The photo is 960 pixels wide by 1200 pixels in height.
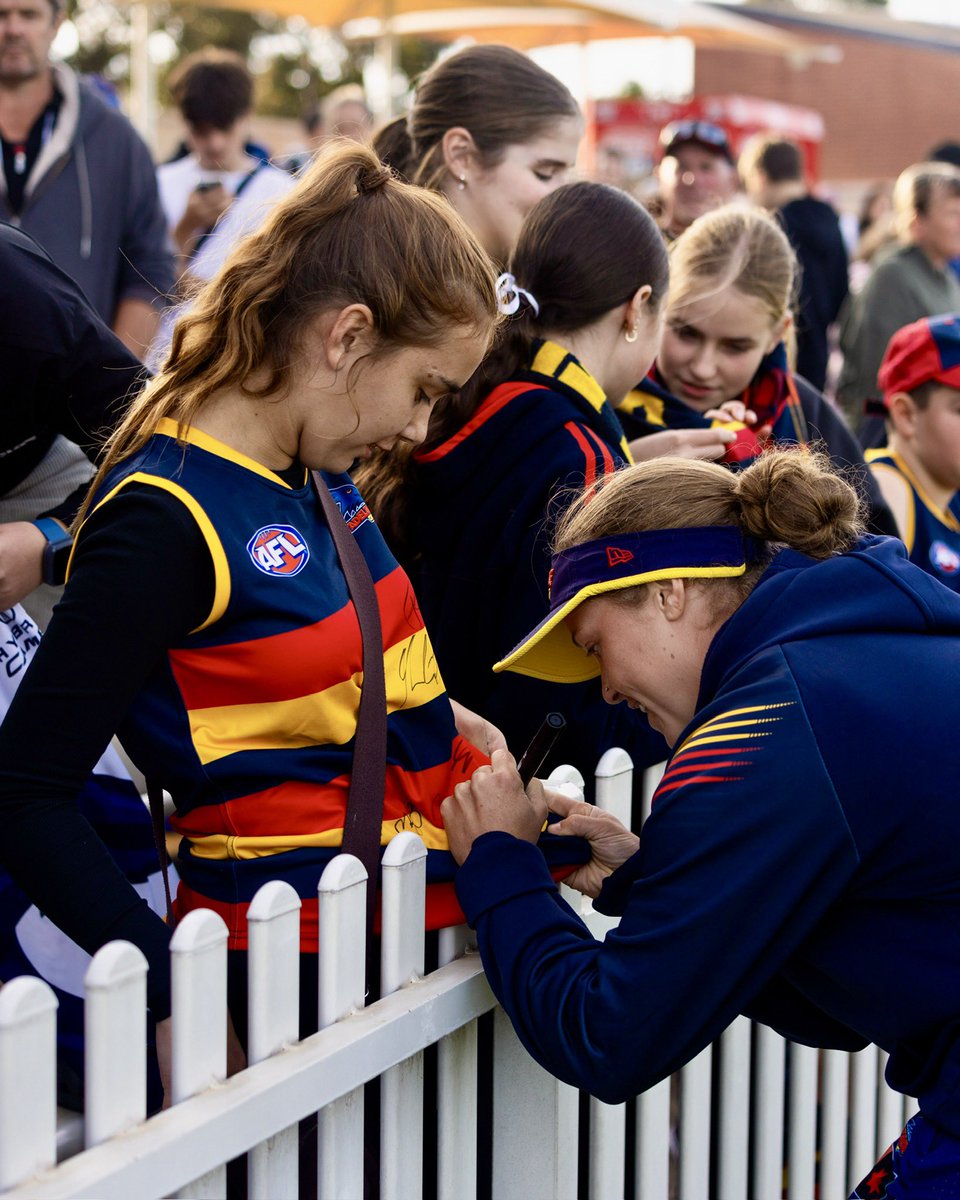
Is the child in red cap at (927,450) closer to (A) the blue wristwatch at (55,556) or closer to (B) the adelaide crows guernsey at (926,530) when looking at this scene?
(B) the adelaide crows guernsey at (926,530)

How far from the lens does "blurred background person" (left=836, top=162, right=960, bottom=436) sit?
21.8 feet

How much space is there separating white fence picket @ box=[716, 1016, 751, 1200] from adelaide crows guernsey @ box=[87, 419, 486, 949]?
0.99m

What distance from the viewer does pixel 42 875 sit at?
1.54m

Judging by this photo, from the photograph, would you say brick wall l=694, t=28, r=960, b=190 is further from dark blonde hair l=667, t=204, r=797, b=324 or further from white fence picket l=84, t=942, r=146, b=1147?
white fence picket l=84, t=942, r=146, b=1147

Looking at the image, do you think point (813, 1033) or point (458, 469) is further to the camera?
point (458, 469)

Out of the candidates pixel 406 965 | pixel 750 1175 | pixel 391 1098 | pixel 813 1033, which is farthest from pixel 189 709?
pixel 750 1175

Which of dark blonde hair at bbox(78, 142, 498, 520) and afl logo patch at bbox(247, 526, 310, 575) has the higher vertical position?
dark blonde hair at bbox(78, 142, 498, 520)

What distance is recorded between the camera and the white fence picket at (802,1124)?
106 inches

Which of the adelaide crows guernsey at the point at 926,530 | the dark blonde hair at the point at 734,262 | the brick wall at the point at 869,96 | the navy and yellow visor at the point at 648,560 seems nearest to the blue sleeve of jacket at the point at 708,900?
the navy and yellow visor at the point at 648,560

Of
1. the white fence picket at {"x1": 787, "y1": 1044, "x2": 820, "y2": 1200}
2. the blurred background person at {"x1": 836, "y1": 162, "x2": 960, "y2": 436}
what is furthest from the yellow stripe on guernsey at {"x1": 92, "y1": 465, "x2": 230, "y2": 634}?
the blurred background person at {"x1": 836, "y1": 162, "x2": 960, "y2": 436}

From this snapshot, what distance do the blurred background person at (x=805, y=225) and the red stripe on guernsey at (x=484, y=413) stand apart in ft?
11.1

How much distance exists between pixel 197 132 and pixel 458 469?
381 cm

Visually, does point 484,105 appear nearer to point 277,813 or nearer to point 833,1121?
point 277,813

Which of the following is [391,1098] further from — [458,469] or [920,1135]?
[458,469]
